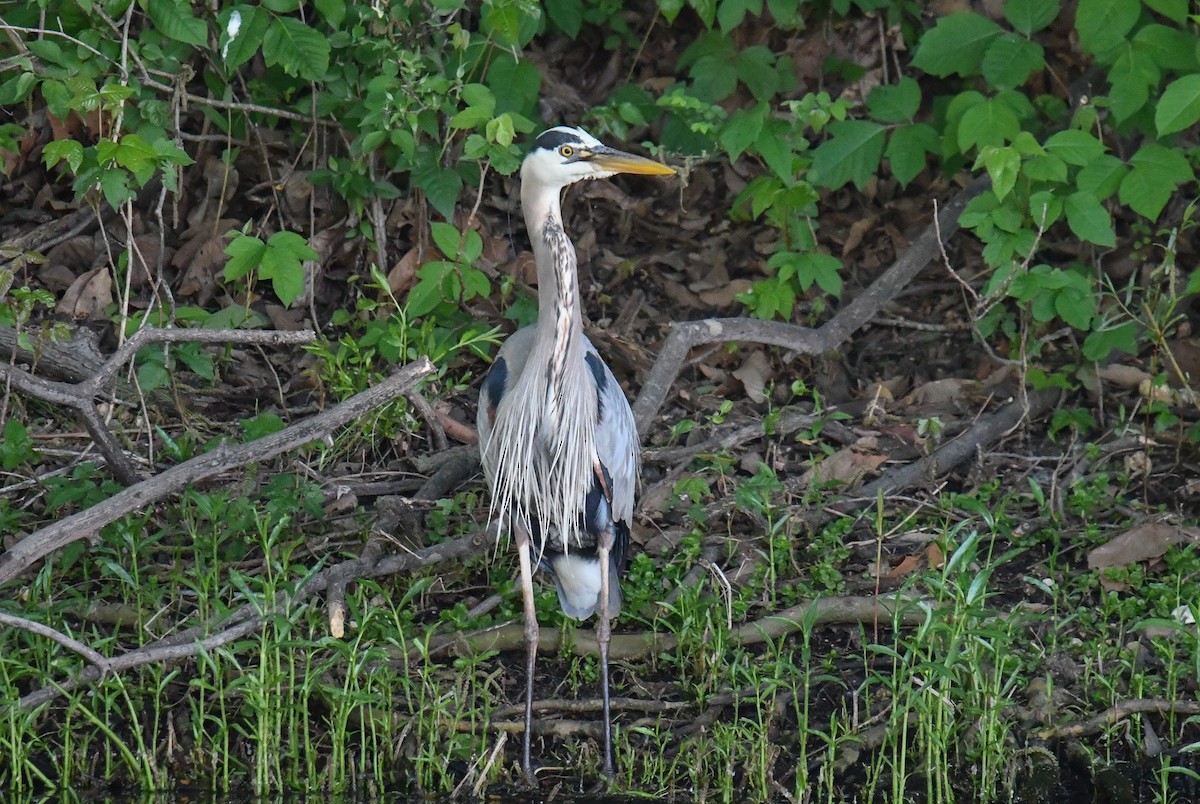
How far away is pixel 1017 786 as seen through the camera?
152 inches

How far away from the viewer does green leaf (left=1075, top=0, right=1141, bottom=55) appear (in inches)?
198

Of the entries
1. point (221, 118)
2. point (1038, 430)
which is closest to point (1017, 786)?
point (1038, 430)

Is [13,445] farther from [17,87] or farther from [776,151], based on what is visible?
[776,151]

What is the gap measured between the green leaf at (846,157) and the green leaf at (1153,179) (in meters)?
0.95

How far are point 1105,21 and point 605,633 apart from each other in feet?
9.06

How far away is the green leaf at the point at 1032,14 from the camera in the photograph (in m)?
5.32

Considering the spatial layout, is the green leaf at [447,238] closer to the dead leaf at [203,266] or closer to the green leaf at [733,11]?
the dead leaf at [203,266]

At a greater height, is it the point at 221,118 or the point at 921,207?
the point at 221,118

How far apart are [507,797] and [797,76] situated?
3.71m

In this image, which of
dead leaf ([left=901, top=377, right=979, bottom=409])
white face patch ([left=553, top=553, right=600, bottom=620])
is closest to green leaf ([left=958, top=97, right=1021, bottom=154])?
dead leaf ([left=901, top=377, right=979, bottom=409])

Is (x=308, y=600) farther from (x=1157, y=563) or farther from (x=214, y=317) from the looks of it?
(x=1157, y=563)

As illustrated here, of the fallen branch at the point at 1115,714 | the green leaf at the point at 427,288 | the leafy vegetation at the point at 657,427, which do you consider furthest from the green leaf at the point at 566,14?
the fallen branch at the point at 1115,714

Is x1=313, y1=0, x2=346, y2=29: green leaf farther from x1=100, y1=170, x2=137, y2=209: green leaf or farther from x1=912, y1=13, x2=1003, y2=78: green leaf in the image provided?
x1=912, y1=13, x2=1003, y2=78: green leaf

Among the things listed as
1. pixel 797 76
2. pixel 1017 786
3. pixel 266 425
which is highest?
pixel 797 76
